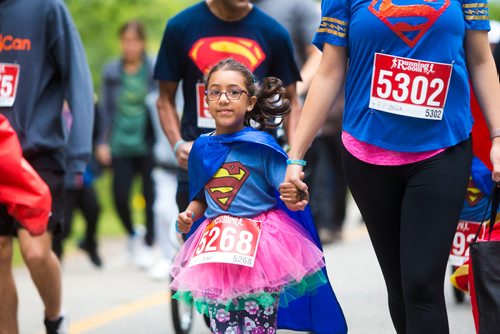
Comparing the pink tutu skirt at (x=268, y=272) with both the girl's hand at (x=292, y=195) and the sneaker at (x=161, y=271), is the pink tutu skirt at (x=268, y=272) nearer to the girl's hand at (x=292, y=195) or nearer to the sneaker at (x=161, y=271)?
the girl's hand at (x=292, y=195)

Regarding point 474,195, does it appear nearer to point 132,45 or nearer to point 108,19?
point 132,45

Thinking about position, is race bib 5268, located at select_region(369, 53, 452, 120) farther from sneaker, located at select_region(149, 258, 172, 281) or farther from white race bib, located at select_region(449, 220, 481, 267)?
sneaker, located at select_region(149, 258, 172, 281)

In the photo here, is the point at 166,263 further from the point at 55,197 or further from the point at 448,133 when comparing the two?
the point at 448,133

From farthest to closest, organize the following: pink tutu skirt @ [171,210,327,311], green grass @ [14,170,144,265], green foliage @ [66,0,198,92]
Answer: green foliage @ [66,0,198,92], green grass @ [14,170,144,265], pink tutu skirt @ [171,210,327,311]

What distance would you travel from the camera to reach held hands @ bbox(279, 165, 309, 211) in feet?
15.9

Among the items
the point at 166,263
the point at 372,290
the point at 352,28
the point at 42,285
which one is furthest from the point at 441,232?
the point at 166,263

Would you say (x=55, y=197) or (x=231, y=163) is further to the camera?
(x=55, y=197)

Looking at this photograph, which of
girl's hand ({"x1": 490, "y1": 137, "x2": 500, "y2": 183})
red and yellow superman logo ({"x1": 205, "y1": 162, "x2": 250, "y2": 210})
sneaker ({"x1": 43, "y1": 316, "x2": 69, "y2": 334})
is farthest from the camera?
sneaker ({"x1": 43, "y1": 316, "x2": 69, "y2": 334})

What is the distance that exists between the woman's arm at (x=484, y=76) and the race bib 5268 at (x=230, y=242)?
111 cm

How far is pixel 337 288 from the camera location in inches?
365

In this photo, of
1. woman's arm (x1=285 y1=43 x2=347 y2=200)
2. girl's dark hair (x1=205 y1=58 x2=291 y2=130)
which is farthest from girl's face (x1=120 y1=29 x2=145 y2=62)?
woman's arm (x1=285 y1=43 x2=347 y2=200)

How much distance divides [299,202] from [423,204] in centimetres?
51

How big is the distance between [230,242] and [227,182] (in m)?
0.30

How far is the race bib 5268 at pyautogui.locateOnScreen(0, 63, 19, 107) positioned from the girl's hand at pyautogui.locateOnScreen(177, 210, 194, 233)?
1494mm
